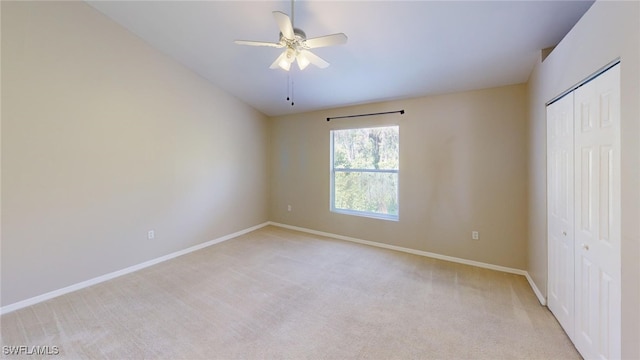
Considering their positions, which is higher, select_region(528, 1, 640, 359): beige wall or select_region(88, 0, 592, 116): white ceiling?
select_region(88, 0, 592, 116): white ceiling

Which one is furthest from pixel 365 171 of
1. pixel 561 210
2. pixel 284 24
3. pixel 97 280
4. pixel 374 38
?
pixel 97 280

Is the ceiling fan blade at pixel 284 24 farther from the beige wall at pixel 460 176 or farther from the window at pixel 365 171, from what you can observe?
the window at pixel 365 171

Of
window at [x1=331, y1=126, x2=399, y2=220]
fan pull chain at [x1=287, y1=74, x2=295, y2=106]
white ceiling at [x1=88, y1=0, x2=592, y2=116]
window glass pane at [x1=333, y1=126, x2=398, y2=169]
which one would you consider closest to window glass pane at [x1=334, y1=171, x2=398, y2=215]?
window at [x1=331, y1=126, x2=399, y2=220]

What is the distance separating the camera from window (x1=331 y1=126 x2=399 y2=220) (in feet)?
13.1

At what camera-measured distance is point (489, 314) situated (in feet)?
7.24

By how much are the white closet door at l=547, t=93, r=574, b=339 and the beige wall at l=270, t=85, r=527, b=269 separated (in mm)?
812

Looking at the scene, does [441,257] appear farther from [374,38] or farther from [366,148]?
[374,38]

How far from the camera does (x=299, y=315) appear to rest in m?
2.21

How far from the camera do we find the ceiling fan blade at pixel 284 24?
1.69m

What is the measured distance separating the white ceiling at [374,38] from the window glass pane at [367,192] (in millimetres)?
1335

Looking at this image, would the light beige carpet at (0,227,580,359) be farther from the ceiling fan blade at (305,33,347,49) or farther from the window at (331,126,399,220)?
the ceiling fan blade at (305,33,347,49)

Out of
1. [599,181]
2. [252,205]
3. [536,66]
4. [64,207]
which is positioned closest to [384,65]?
[536,66]

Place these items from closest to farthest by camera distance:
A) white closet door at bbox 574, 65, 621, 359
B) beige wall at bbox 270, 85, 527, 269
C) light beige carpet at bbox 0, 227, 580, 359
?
1. white closet door at bbox 574, 65, 621, 359
2. light beige carpet at bbox 0, 227, 580, 359
3. beige wall at bbox 270, 85, 527, 269

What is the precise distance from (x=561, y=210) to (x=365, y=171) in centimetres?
259
